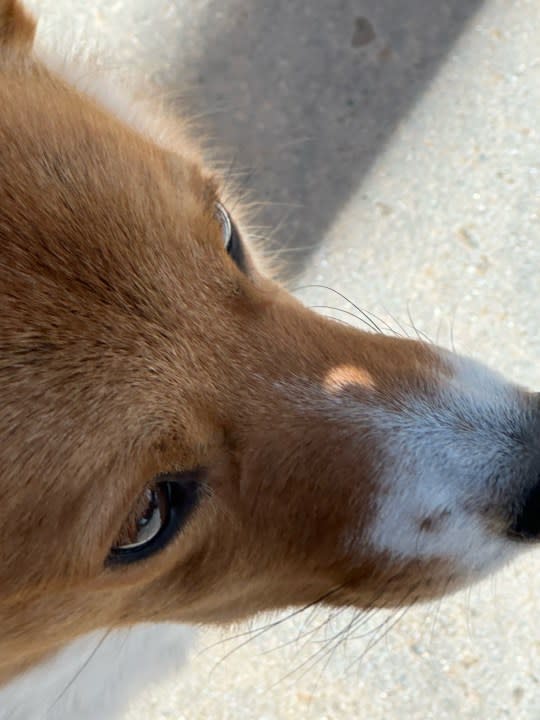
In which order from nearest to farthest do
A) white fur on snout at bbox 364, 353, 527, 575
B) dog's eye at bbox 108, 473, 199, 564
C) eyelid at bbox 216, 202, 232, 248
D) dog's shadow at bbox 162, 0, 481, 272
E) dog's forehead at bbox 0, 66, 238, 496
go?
1. dog's forehead at bbox 0, 66, 238, 496
2. dog's eye at bbox 108, 473, 199, 564
3. white fur on snout at bbox 364, 353, 527, 575
4. eyelid at bbox 216, 202, 232, 248
5. dog's shadow at bbox 162, 0, 481, 272

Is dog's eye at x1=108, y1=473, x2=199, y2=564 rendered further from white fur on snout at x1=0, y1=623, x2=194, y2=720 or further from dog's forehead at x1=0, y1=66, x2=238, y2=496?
white fur on snout at x1=0, y1=623, x2=194, y2=720

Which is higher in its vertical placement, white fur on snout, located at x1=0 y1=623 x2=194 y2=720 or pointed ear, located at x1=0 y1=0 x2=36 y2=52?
pointed ear, located at x1=0 y1=0 x2=36 y2=52

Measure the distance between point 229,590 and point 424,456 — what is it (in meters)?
0.44

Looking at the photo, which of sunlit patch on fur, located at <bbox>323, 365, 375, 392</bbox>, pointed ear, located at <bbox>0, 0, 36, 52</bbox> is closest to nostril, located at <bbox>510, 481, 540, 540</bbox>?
sunlit patch on fur, located at <bbox>323, 365, 375, 392</bbox>

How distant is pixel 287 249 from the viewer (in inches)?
104

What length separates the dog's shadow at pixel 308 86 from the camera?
267 centimetres

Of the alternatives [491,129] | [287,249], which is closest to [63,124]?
[287,249]

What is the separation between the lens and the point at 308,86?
2725 mm

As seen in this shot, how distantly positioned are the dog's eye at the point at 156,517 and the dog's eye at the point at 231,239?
0.48 meters

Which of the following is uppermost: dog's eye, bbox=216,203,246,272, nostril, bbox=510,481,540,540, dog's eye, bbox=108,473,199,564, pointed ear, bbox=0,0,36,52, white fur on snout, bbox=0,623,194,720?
pointed ear, bbox=0,0,36,52

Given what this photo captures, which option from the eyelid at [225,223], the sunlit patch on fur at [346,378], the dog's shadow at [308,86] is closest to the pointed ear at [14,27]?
the eyelid at [225,223]

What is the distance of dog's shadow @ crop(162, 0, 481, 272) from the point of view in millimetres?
2670

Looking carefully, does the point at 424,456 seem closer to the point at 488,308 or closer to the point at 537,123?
the point at 488,308

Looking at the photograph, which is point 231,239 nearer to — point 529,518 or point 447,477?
point 447,477
